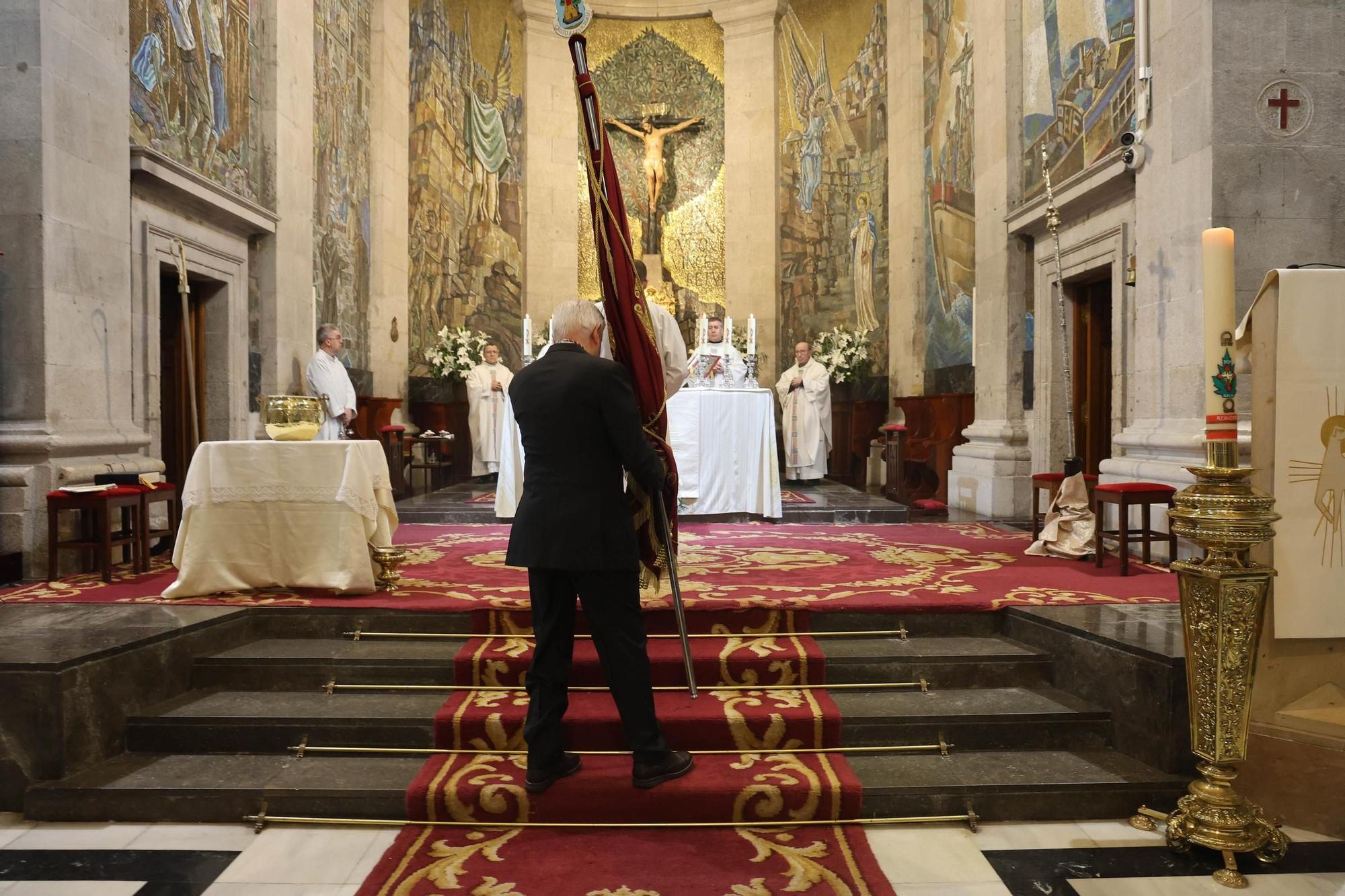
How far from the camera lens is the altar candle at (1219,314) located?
2787 mm

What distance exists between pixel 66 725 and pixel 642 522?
2.28m

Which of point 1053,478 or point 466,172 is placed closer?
point 1053,478

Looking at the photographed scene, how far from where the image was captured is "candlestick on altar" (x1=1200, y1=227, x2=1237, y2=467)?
9.14 ft

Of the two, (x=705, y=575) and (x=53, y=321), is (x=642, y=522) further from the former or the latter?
(x=53, y=321)

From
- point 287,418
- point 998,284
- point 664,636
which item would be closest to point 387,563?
point 287,418

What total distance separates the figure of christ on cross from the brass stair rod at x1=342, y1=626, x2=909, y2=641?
1256 centimetres

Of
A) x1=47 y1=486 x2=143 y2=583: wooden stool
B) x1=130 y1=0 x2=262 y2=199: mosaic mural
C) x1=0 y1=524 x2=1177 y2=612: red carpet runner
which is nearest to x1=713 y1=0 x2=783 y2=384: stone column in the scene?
x1=130 y1=0 x2=262 y2=199: mosaic mural

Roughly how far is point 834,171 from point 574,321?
12551mm

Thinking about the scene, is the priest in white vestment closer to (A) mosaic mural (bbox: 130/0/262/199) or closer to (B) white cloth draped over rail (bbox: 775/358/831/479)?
(B) white cloth draped over rail (bbox: 775/358/831/479)

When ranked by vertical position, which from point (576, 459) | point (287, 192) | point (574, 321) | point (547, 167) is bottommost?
point (576, 459)

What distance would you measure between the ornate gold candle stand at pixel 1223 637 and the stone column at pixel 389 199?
35.0 ft

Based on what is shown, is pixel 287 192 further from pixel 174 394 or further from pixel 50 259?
pixel 50 259

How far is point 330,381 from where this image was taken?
9664 millimetres

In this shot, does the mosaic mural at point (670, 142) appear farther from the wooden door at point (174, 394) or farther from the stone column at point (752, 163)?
the wooden door at point (174, 394)
